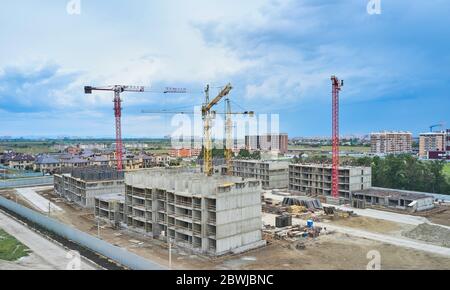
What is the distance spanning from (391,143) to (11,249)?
13828cm

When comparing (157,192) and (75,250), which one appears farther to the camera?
(157,192)

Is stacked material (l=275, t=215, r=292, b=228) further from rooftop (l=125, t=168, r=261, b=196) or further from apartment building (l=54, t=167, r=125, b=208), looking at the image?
apartment building (l=54, t=167, r=125, b=208)

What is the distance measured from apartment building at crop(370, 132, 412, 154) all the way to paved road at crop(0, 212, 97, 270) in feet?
430

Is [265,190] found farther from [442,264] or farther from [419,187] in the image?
[442,264]

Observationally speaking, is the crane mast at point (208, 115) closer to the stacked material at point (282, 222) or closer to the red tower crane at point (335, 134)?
the stacked material at point (282, 222)

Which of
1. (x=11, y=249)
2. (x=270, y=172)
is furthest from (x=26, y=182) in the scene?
(x=11, y=249)

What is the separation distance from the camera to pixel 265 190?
61.8 meters

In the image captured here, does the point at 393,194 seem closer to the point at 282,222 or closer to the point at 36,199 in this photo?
the point at 282,222

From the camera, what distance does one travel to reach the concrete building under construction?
28.0 meters

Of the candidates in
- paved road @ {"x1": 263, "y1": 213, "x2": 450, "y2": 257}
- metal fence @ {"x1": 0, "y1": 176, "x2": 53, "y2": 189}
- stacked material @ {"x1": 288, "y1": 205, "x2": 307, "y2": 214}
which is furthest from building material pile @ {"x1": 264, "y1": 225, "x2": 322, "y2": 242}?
metal fence @ {"x1": 0, "y1": 176, "x2": 53, "y2": 189}

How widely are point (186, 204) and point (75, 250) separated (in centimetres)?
862

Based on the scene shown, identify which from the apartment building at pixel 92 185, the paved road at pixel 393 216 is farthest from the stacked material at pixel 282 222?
the apartment building at pixel 92 185
